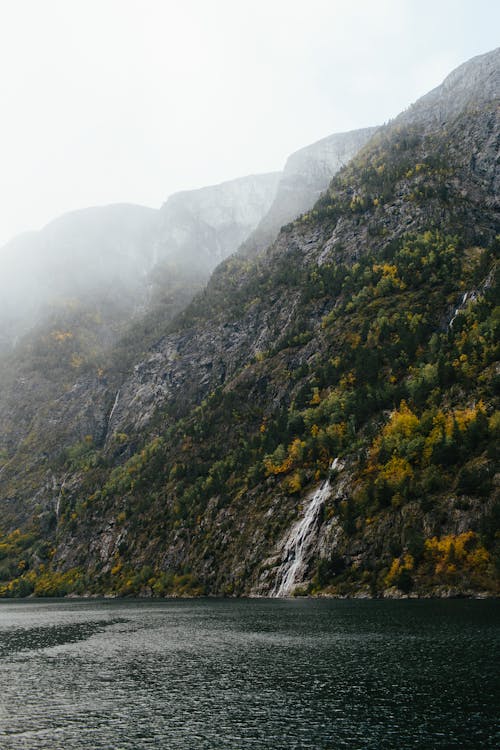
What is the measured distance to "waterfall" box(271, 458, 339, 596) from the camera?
117m

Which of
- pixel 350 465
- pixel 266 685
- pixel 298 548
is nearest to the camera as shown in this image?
pixel 266 685

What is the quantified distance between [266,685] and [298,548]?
264ft

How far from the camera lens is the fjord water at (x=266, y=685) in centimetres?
2972

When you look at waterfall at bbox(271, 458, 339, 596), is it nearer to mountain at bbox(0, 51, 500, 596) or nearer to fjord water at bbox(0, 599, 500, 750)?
mountain at bbox(0, 51, 500, 596)

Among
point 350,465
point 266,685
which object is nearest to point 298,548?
point 350,465

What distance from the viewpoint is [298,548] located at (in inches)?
4702

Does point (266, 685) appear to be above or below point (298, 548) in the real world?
above

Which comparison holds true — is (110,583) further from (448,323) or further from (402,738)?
(402,738)

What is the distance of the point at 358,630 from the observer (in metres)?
62.5

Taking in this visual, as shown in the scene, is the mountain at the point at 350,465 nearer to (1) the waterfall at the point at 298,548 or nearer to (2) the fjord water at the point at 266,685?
(1) the waterfall at the point at 298,548

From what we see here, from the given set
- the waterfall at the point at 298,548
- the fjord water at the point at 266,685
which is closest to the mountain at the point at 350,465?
the waterfall at the point at 298,548

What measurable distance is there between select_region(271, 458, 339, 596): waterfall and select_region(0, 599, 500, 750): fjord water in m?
42.2

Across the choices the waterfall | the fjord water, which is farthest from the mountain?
the fjord water

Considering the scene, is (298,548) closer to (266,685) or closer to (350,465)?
(350,465)
